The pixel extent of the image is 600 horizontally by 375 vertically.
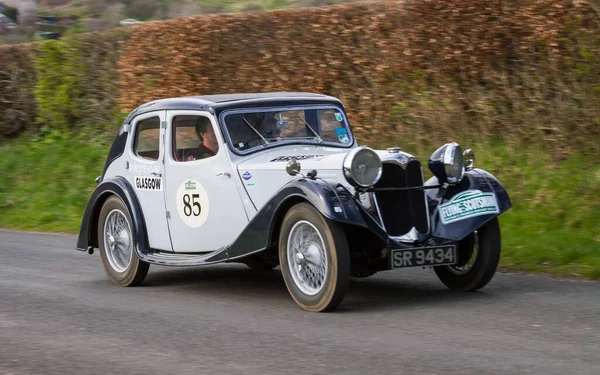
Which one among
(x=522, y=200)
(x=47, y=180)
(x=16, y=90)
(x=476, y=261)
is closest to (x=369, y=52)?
(x=522, y=200)

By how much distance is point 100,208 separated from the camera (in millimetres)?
9297

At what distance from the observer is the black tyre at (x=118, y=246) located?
881 centimetres

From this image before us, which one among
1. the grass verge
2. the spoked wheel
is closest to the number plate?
the spoked wheel

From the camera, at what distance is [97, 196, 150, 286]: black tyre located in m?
8.81

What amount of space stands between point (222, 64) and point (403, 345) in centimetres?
1022

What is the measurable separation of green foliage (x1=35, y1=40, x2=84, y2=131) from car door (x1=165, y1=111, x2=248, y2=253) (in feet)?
35.5

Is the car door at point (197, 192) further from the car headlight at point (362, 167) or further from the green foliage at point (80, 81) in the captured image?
the green foliage at point (80, 81)

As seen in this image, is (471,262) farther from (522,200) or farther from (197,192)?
(522,200)

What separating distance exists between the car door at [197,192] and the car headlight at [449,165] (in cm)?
163

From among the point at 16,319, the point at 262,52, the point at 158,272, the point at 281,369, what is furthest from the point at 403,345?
the point at 262,52

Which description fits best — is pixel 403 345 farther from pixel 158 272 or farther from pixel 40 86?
pixel 40 86

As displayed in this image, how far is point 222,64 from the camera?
1542cm

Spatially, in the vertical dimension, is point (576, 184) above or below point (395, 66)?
below

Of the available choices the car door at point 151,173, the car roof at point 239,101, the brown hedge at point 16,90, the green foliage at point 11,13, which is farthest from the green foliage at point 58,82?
the green foliage at point 11,13
